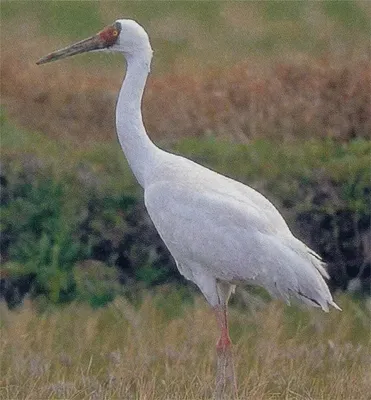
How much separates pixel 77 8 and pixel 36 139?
803cm

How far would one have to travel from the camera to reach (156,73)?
635 inches

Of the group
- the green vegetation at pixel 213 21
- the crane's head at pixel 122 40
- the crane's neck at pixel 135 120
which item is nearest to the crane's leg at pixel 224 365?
the crane's neck at pixel 135 120

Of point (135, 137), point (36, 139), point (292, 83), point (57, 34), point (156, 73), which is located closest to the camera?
point (135, 137)

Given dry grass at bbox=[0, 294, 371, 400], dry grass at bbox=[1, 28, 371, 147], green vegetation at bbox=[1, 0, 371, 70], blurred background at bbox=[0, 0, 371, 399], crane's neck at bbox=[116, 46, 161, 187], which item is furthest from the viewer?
green vegetation at bbox=[1, 0, 371, 70]

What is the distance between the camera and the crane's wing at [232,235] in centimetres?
771

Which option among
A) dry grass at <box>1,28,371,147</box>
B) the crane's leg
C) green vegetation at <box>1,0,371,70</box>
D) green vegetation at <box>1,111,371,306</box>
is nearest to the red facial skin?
the crane's leg

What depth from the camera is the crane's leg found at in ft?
25.3

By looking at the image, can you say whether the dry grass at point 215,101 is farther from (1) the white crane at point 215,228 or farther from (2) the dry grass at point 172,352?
(1) the white crane at point 215,228

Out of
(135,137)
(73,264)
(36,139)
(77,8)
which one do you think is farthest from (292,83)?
(77,8)

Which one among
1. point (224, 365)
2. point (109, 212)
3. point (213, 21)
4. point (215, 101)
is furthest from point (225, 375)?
point (213, 21)

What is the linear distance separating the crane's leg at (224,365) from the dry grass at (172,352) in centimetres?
8

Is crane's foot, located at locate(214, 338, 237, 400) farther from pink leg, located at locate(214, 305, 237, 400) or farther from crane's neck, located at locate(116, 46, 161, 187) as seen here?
crane's neck, located at locate(116, 46, 161, 187)

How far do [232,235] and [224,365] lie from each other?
0.71m

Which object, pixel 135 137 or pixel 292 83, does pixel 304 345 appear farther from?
pixel 292 83
